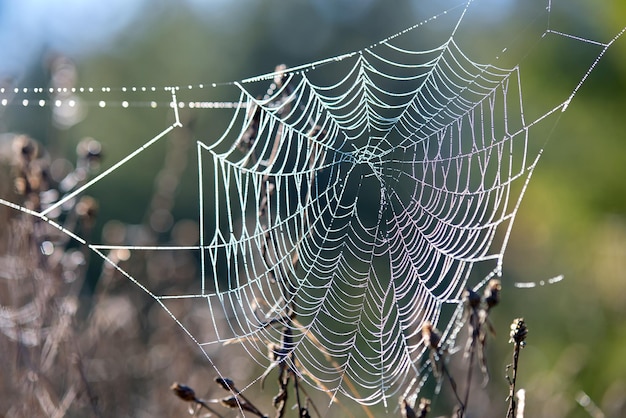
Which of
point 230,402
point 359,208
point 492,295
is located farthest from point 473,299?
point 359,208

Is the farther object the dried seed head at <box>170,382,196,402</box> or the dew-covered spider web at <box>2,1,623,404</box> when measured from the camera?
the dew-covered spider web at <box>2,1,623,404</box>

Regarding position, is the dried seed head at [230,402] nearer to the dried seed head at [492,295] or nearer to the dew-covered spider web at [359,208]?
the dew-covered spider web at [359,208]

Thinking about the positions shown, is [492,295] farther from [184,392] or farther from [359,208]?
[359,208]

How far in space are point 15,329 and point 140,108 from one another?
2196cm

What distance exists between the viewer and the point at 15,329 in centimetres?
243

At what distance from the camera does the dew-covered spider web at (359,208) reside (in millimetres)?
2229

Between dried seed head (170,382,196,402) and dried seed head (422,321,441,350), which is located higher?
dried seed head (422,321,441,350)

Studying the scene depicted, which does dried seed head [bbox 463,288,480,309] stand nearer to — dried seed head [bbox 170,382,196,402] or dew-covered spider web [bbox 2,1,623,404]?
dew-covered spider web [bbox 2,1,623,404]

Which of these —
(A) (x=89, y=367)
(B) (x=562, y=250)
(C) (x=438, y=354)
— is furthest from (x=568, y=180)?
(C) (x=438, y=354)

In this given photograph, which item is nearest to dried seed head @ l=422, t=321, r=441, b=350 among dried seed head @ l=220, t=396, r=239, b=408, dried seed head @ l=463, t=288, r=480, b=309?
dried seed head @ l=463, t=288, r=480, b=309

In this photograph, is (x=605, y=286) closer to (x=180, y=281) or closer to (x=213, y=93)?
(x=180, y=281)

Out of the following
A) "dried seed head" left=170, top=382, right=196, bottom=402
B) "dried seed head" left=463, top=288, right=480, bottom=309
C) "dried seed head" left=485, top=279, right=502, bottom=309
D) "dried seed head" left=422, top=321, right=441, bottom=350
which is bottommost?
"dried seed head" left=170, top=382, right=196, bottom=402

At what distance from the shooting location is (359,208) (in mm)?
13578

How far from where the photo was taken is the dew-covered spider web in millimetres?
2229
